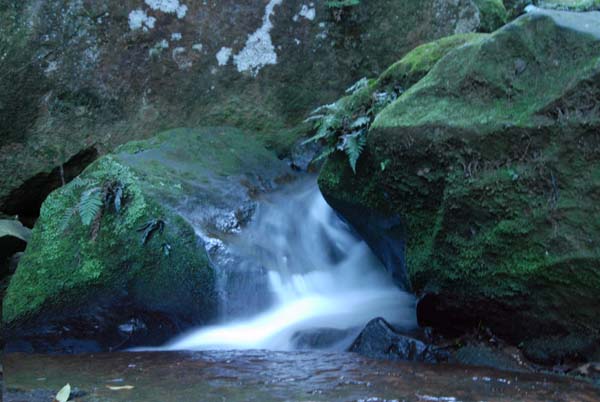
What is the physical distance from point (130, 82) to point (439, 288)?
4734mm

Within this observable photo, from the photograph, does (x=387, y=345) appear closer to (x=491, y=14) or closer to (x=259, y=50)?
(x=259, y=50)

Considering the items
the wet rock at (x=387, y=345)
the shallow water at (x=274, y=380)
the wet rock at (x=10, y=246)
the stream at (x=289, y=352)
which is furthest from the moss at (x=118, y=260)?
the wet rock at (x=387, y=345)

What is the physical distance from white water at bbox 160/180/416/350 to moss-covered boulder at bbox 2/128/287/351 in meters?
0.31

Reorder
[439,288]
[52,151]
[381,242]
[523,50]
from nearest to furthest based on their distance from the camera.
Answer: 1. [523,50]
2. [439,288]
3. [381,242]
4. [52,151]

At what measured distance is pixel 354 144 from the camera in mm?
4473

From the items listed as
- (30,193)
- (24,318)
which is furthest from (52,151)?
(24,318)

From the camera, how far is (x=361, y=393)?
2.76 metres

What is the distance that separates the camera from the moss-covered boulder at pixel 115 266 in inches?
181

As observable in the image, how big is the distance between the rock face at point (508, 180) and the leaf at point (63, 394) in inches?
95.0

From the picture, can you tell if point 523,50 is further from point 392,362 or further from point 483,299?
point 392,362

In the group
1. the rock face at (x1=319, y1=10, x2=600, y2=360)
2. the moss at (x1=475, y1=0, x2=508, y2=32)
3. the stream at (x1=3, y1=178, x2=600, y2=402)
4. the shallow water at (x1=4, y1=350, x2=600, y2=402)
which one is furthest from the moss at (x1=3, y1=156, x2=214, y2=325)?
the moss at (x1=475, y1=0, x2=508, y2=32)

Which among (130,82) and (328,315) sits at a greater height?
(130,82)

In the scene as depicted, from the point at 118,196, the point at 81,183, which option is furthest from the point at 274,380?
the point at 81,183

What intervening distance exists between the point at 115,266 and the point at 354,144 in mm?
2172
